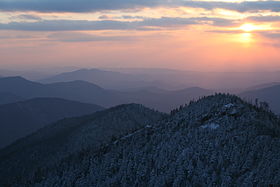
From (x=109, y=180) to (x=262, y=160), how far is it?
18.5 m

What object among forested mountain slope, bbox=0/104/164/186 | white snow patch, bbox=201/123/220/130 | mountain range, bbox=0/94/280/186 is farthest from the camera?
forested mountain slope, bbox=0/104/164/186

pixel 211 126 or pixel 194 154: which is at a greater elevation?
pixel 211 126

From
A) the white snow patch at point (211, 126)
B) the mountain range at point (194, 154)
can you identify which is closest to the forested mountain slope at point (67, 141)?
the mountain range at point (194, 154)

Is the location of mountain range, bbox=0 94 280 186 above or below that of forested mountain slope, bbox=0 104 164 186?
above

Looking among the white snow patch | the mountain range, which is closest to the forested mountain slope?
the mountain range

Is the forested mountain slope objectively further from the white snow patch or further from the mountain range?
the white snow patch

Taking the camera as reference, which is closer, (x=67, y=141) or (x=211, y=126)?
(x=211, y=126)

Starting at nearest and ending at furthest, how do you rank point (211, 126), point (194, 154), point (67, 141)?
point (194, 154), point (211, 126), point (67, 141)

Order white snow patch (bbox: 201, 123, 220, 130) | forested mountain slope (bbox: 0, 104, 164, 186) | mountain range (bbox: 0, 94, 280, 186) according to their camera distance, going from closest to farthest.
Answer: mountain range (bbox: 0, 94, 280, 186) < white snow patch (bbox: 201, 123, 220, 130) < forested mountain slope (bbox: 0, 104, 164, 186)

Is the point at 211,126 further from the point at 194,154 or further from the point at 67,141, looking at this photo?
the point at 67,141

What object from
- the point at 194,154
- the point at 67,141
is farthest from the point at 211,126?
the point at 67,141

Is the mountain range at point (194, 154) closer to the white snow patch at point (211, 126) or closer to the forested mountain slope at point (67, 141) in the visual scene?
the white snow patch at point (211, 126)

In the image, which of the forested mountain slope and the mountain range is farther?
the forested mountain slope

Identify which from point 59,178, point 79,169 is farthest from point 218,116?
point 59,178
